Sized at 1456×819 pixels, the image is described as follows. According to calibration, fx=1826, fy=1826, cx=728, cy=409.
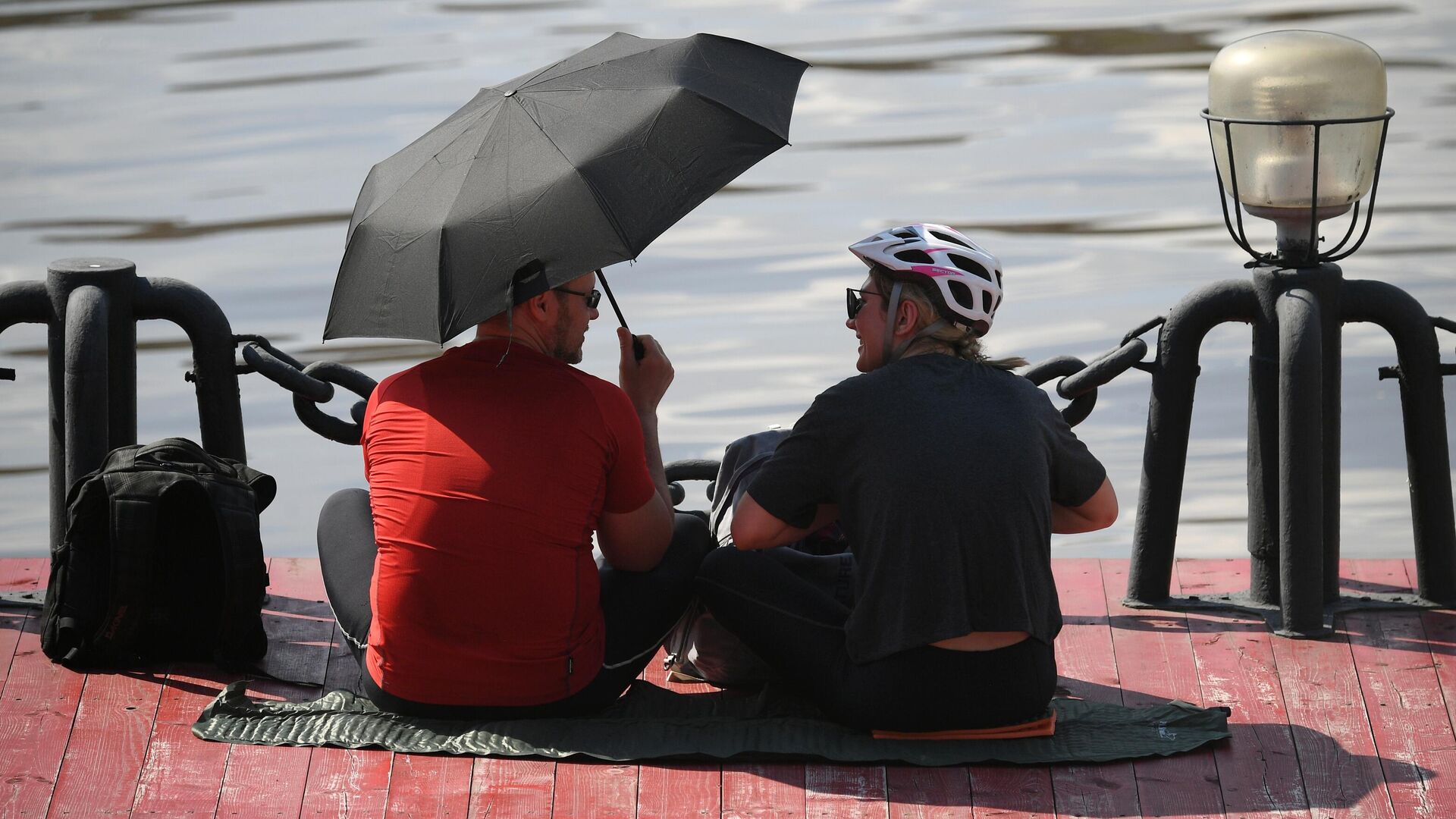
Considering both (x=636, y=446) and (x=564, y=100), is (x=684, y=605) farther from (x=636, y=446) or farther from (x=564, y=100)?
(x=564, y=100)

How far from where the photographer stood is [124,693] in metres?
4.00

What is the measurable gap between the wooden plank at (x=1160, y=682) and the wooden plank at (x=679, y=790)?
81 cm

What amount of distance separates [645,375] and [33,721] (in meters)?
1.49

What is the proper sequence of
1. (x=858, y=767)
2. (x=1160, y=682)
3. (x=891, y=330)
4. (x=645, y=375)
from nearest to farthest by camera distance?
(x=858, y=767) < (x=891, y=330) < (x=645, y=375) < (x=1160, y=682)

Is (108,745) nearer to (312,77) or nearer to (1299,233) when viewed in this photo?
(1299,233)

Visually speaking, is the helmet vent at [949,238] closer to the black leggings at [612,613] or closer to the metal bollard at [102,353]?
the black leggings at [612,613]

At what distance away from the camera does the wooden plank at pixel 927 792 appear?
3.38 m

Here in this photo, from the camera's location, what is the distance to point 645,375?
3812 mm

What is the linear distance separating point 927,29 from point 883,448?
10.7 meters

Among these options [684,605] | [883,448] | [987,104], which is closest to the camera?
[883,448]

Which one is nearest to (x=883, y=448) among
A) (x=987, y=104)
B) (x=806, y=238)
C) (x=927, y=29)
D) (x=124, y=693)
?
(x=124, y=693)

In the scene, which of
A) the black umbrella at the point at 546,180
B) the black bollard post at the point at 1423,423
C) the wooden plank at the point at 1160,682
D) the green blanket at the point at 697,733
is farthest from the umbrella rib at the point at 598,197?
the black bollard post at the point at 1423,423

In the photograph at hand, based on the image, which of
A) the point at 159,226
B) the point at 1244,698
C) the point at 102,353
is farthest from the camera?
the point at 159,226

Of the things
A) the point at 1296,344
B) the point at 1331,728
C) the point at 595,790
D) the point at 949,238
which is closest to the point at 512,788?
the point at 595,790
